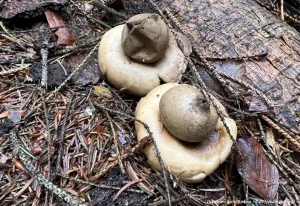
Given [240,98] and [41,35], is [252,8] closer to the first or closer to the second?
[240,98]

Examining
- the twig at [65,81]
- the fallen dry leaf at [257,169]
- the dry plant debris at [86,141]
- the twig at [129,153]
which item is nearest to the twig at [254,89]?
the dry plant debris at [86,141]

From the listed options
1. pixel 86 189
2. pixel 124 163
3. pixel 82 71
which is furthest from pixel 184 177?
pixel 82 71

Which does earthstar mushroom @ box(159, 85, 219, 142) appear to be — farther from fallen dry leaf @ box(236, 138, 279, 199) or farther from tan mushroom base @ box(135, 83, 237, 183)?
fallen dry leaf @ box(236, 138, 279, 199)

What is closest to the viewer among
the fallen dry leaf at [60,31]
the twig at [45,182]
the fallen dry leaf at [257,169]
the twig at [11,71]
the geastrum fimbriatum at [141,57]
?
the twig at [45,182]

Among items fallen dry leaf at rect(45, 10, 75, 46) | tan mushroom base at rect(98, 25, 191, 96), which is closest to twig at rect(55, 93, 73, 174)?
tan mushroom base at rect(98, 25, 191, 96)

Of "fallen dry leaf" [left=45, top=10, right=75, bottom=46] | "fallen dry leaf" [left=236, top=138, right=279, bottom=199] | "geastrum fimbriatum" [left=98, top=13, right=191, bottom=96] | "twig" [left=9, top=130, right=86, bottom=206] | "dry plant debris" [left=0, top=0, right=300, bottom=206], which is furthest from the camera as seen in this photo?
"fallen dry leaf" [left=45, top=10, right=75, bottom=46]

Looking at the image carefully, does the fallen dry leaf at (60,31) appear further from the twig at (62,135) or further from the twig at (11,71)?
the twig at (62,135)

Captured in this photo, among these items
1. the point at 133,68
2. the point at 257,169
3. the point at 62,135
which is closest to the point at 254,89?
the point at 257,169

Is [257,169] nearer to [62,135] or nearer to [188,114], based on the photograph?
[188,114]
